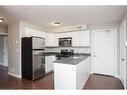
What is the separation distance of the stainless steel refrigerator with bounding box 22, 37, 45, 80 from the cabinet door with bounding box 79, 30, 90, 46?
186 centimetres

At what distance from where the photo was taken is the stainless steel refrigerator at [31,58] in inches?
156

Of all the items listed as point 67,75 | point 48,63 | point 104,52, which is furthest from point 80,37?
point 67,75

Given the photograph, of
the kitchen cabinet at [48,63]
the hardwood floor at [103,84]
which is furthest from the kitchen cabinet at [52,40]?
the hardwood floor at [103,84]

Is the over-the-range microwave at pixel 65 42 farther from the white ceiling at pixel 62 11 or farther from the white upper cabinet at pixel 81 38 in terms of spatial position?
the white ceiling at pixel 62 11

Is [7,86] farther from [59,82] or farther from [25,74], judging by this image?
[59,82]

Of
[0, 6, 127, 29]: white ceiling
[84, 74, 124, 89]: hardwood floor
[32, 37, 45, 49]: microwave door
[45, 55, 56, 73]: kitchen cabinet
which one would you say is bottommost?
[84, 74, 124, 89]: hardwood floor

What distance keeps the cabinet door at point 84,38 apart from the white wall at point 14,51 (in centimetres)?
264

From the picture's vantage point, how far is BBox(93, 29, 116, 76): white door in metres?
4.56

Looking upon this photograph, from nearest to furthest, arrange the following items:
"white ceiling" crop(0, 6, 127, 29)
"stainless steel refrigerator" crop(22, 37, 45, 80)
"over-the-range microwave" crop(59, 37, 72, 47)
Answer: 1. "white ceiling" crop(0, 6, 127, 29)
2. "stainless steel refrigerator" crop(22, 37, 45, 80)
3. "over-the-range microwave" crop(59, 37, 72, 47)

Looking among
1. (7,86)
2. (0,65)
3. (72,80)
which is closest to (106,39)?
(72,80)

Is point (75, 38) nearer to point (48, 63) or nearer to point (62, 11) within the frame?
point (48, 63)

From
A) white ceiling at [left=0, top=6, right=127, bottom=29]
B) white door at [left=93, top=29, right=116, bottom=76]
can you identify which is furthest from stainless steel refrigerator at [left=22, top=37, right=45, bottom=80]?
white door at [left=93, top=29, right=116, bottom=76]

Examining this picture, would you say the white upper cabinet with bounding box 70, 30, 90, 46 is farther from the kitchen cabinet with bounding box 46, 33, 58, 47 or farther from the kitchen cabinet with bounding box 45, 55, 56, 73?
the kitchen cabinet with bounding box 45, 55, 56, 73

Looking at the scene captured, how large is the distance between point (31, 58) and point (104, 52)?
2979 mm
